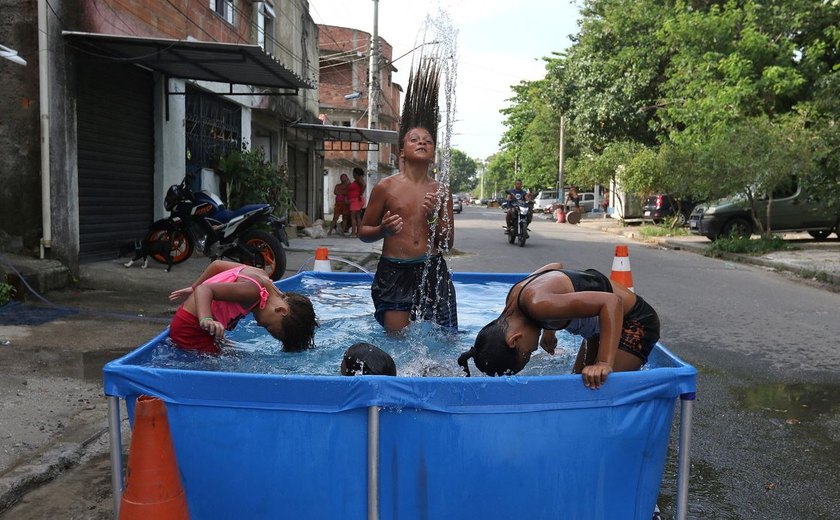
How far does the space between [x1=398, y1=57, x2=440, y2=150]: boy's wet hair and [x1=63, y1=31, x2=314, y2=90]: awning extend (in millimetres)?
3442

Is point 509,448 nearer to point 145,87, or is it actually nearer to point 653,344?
point 653,344

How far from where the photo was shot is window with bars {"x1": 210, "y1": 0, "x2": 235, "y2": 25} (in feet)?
40.7

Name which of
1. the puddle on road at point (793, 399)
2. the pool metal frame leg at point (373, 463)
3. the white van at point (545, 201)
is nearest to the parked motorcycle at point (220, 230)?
the puddle on road at point (793, 399)

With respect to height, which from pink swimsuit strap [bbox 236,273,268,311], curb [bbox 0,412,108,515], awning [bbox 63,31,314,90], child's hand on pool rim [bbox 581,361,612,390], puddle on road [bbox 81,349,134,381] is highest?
awning [bbox 63,31,314,90]

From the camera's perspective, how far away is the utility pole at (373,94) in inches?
704

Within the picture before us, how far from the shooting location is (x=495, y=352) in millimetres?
2648

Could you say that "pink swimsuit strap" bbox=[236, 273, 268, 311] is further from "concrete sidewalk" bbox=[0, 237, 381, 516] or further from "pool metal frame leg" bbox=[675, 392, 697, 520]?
"pool metal frame leg" bbox=[675, 392, 697, 520]

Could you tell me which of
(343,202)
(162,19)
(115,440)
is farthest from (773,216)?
(115,440)

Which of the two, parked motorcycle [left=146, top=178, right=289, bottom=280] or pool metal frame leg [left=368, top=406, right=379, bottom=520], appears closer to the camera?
pool metal frame leg [left=368, top=406, right=379, bottom=520]

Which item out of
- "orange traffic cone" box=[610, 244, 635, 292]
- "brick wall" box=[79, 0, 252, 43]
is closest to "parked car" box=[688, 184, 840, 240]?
"brick wall" box=[79, 0, 252, 43]

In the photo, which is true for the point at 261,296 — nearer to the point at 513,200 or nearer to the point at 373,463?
the point at 373,463

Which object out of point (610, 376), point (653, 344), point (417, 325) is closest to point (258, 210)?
point (417, 325)

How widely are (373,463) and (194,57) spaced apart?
719 cm

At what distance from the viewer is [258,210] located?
8320mm
